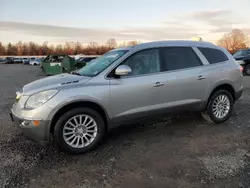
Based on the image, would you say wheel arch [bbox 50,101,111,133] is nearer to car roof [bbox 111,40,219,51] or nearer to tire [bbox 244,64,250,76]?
car roof [bbox 111,40,219,51]

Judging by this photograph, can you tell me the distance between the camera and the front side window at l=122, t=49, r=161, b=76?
426 centimetres

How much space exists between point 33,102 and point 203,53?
3438 millimetres

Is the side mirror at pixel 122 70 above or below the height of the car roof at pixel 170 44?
below

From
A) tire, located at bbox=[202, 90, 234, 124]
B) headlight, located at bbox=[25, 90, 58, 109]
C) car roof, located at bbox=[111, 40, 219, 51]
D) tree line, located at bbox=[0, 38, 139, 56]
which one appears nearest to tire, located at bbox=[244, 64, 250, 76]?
tire, located at bbox=[202, 90, 234, 124]

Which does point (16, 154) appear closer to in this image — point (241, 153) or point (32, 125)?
point (32, 125)

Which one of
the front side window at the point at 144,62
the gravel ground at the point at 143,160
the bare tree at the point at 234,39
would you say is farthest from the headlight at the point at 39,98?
the bare tree at the point at 234,39

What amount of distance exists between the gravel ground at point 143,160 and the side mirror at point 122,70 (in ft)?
4.12

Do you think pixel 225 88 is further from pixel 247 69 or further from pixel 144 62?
pixel 247 69

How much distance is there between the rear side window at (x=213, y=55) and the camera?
505 cm

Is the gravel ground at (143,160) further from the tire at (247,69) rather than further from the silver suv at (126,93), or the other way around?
the tire at (247,69)

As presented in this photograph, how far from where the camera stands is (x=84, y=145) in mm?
3932

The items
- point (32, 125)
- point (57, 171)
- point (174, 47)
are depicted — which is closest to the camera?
point (57, 171)

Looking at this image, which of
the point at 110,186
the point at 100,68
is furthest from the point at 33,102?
the point at 110,186

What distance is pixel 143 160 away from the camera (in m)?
3.63
